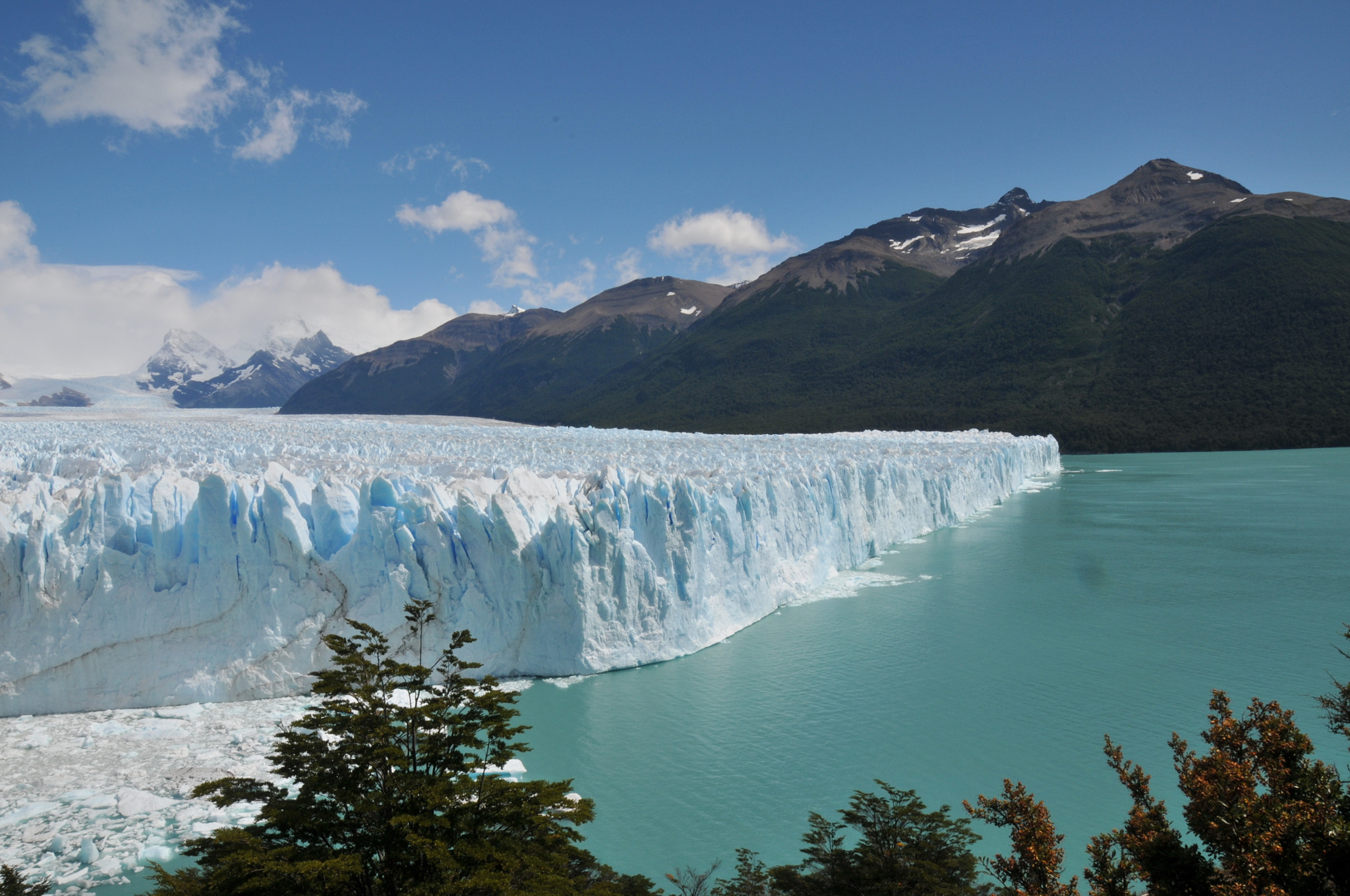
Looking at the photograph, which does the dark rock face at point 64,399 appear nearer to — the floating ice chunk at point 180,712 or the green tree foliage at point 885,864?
the floating ice chunk at point 180,712

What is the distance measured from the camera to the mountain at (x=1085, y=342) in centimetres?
4775

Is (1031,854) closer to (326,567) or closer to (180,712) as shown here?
(326,567)

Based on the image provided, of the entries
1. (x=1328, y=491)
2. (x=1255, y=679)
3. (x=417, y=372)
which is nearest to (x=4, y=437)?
(x=1255, y=679)

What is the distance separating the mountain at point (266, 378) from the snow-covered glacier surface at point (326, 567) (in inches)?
5342

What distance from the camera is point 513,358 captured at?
12200 cm

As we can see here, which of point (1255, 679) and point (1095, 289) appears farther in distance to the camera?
point (1095, 289)

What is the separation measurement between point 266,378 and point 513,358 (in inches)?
2174

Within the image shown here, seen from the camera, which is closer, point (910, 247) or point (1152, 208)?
point (1152, 208)

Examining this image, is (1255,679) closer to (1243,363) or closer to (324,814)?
(324,814)

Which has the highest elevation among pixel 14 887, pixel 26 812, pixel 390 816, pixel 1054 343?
pixel 1054 343

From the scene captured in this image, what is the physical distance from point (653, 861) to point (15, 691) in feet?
24.6

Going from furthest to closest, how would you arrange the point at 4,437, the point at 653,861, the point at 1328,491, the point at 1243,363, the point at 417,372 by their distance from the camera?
the point at 417,372, the point at 1243,363, the point at 1328,491, the point at 4,437, the point at 653,861

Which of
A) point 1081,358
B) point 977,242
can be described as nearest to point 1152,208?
point 1081,358

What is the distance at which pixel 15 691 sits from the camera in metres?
8.20
